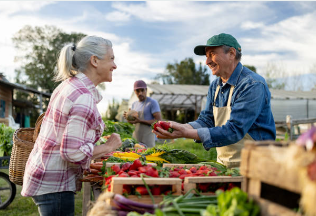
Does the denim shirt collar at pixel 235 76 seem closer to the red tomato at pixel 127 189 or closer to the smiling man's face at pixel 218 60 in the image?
the smiling man's face at pixel 218 60

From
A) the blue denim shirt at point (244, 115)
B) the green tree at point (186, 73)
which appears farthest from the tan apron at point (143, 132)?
the green tree at point (186, 73)

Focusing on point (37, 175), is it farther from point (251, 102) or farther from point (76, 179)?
point (251, 102)

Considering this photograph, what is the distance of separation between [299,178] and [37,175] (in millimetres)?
1911

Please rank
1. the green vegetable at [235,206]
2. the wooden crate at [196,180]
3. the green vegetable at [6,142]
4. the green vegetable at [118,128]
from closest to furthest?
the green vegetable at [235,206] → the wooden crate at [196,180] → the green vegetable at [6,142] → the green vegetable at [118,128]

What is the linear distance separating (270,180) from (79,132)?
1.41 metres

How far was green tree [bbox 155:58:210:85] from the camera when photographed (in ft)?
157

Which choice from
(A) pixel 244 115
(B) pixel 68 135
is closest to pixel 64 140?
(B) pixel 68 135

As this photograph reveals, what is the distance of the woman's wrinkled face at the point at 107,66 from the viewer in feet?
8.97

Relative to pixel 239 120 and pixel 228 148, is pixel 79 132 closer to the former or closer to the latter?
pixel 239 120

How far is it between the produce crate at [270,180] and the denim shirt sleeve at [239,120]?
4.34ft

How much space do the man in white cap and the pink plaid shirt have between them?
477 cm

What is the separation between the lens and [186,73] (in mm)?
47594

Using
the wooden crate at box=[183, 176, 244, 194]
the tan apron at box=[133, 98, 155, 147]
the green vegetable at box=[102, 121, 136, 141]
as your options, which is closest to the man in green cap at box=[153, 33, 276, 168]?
the wooden crate at box=[183, 176, 244, 194]

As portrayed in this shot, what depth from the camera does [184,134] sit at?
3143mm
